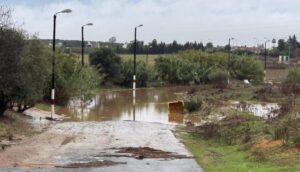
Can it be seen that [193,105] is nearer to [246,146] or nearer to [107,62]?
[246,146]

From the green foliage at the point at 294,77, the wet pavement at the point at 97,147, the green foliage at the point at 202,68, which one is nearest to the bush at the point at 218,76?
the green foliage at the point at 202,68

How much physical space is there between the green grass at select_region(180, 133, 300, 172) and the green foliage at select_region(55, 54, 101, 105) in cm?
2296

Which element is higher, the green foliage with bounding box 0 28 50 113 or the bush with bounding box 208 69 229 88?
the green foliage with bounding box 0 28 50 113

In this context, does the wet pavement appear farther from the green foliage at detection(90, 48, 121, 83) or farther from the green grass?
the green foliage at detection(90, 48, 121, 83)

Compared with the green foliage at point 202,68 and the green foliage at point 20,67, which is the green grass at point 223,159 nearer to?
the green foliage at point 20,67

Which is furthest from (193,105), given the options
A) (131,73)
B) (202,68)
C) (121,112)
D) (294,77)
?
(202,68)

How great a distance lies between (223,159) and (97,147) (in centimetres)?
514

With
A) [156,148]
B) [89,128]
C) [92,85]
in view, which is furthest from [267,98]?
[156,148]

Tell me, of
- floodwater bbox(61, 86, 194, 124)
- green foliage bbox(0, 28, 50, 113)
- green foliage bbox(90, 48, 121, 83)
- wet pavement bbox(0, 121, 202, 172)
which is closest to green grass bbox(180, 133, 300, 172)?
wet pavement bbox(0, 121, 202, 172)

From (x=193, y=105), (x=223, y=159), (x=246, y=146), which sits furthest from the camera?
(x=193, y=105)

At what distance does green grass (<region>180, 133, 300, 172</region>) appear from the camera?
53.0 ft

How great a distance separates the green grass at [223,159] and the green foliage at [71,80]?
22959 millimetres

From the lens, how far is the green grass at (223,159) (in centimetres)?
1616

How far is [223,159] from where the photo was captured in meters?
19.5
